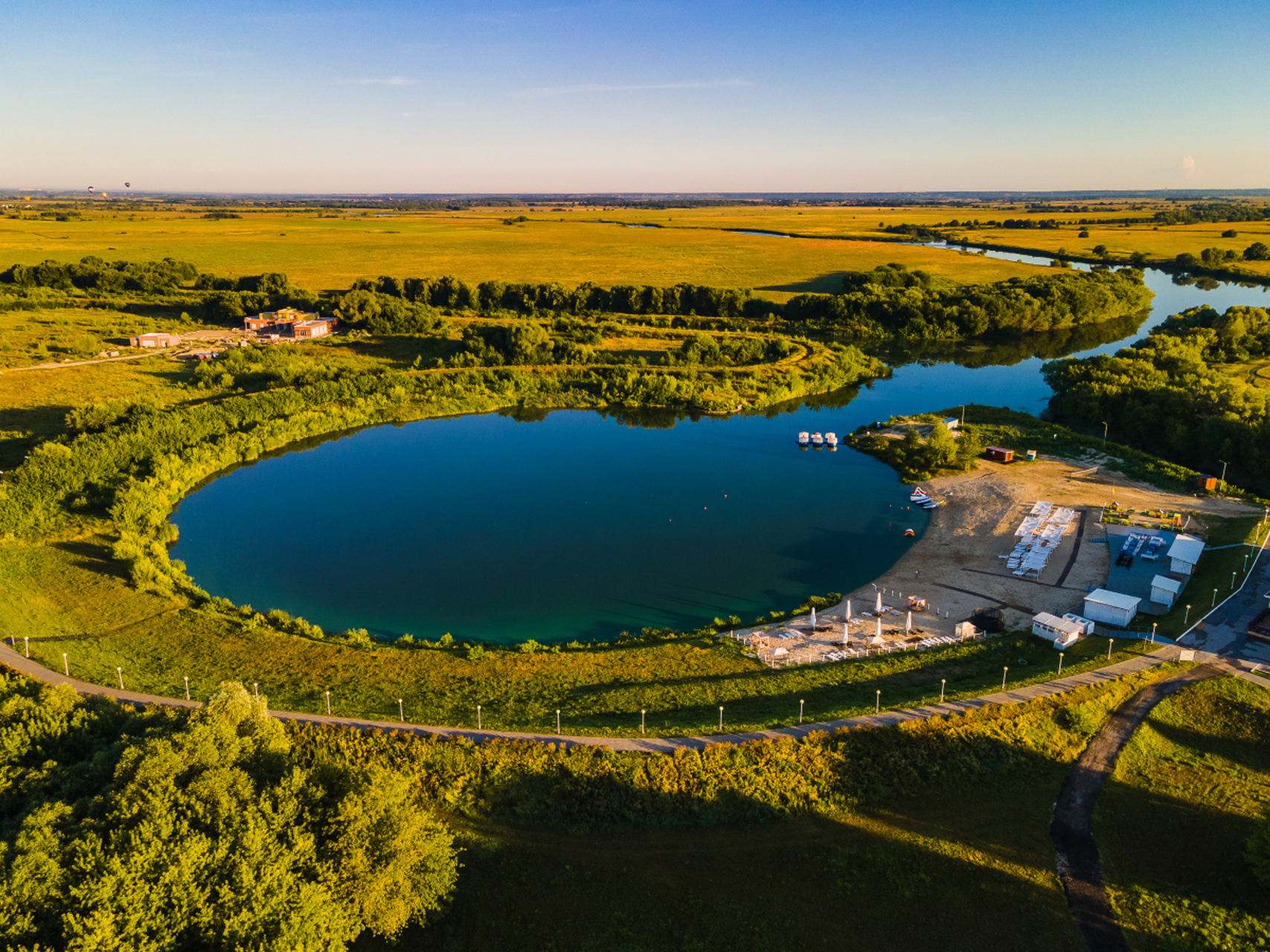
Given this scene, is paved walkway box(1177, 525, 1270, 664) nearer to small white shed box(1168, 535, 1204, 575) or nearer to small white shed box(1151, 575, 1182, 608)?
small white shed box(1151, 575, 1182, 608)

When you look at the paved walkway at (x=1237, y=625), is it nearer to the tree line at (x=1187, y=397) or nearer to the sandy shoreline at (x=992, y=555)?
the sandy shoreline at (x=992, y=555)

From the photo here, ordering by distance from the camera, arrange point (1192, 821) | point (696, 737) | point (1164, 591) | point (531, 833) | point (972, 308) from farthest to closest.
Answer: point (972, 308)
point (1164, 591)
point (696, 737)
point (1192, 821)
point (531, 833)

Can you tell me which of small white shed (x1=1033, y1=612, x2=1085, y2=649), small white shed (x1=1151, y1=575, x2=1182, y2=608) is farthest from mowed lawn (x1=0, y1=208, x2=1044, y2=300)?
small white shed (x1=1033, y1=612, x2=1085, y2=649)

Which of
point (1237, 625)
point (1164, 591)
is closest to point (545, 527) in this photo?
point (1164, 591)

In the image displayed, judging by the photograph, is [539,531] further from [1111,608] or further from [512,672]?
[1111,608]

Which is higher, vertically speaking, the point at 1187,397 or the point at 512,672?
the point at 1187,397

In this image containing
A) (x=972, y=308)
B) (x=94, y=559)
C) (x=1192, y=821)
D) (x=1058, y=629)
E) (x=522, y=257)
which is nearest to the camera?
(x=1192, y=821)

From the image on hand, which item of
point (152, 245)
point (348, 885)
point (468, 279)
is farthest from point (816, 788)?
point (152, 245)
